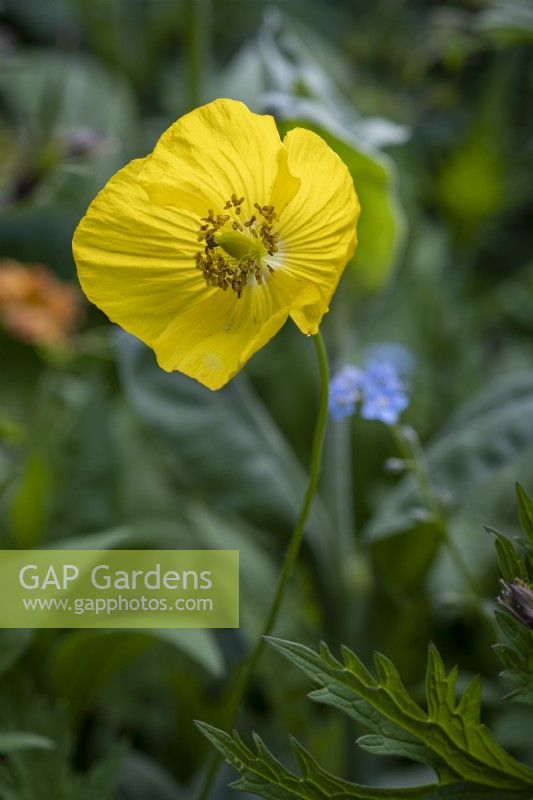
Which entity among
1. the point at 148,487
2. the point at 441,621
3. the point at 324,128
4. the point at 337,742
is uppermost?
the point at 324,128

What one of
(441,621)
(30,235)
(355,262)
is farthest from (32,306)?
(441,621)

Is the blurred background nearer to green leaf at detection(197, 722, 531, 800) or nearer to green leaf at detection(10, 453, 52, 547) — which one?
green leaf at detection(10, 453, 52, 547)

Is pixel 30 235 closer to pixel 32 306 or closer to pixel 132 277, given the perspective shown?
pixel 32 306

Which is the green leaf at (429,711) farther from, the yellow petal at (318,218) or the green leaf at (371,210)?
the green leaf at (371,210)

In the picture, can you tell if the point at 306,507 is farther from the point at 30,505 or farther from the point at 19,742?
the point at 30,505

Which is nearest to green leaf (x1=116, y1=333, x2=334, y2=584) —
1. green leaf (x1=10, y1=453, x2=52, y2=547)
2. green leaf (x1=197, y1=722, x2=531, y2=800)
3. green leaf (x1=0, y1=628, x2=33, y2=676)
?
green leaf (x1=10, y1=453, x2=52, y2=547)

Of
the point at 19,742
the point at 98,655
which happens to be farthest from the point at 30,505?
the point at 19,742

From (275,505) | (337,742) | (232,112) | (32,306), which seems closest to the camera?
(232,112)
